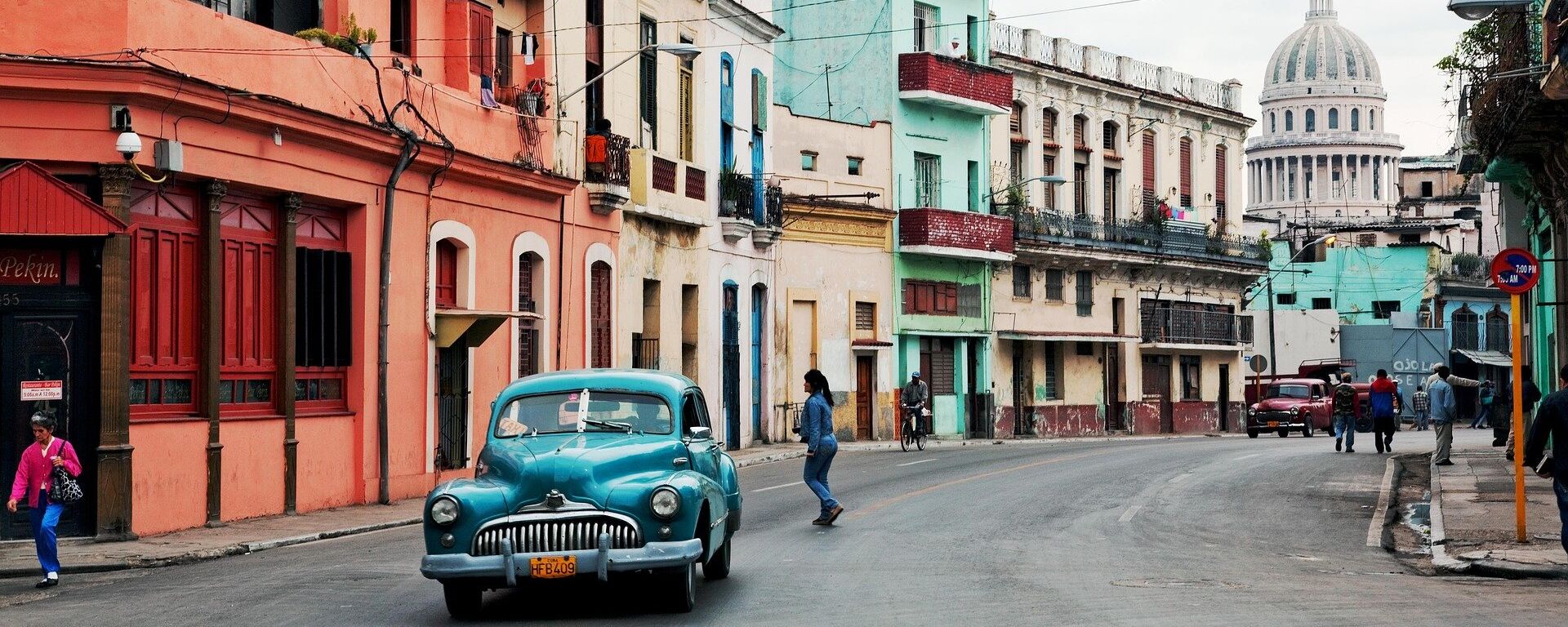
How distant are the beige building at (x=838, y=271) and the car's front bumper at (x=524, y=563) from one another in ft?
98.5

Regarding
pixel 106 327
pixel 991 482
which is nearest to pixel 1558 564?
pixel 991 482

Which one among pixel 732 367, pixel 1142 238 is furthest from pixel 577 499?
pixel 1142 238

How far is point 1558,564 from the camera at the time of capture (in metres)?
15.3

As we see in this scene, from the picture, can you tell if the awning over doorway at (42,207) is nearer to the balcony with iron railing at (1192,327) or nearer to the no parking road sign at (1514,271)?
the no parking road sign at (1514,271)

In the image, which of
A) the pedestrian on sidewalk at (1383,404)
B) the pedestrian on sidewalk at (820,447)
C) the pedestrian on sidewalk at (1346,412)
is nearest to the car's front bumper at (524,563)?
the pedestrian on sidewalk at (820,447)

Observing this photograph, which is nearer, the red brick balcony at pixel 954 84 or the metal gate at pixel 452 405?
the metal gate at pixel 452 405

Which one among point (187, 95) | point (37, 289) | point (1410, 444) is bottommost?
point (1410, 444)

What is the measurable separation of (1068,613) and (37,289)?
38.6 ft

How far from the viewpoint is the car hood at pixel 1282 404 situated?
51125 millimetres

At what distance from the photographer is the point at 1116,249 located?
56969 mm

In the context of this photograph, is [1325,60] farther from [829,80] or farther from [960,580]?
[960,580]

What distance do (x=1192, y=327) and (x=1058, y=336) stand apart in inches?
376

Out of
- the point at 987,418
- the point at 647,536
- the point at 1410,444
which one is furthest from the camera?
the point at 987,418

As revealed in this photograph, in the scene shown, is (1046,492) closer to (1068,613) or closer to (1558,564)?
(1558,564)
